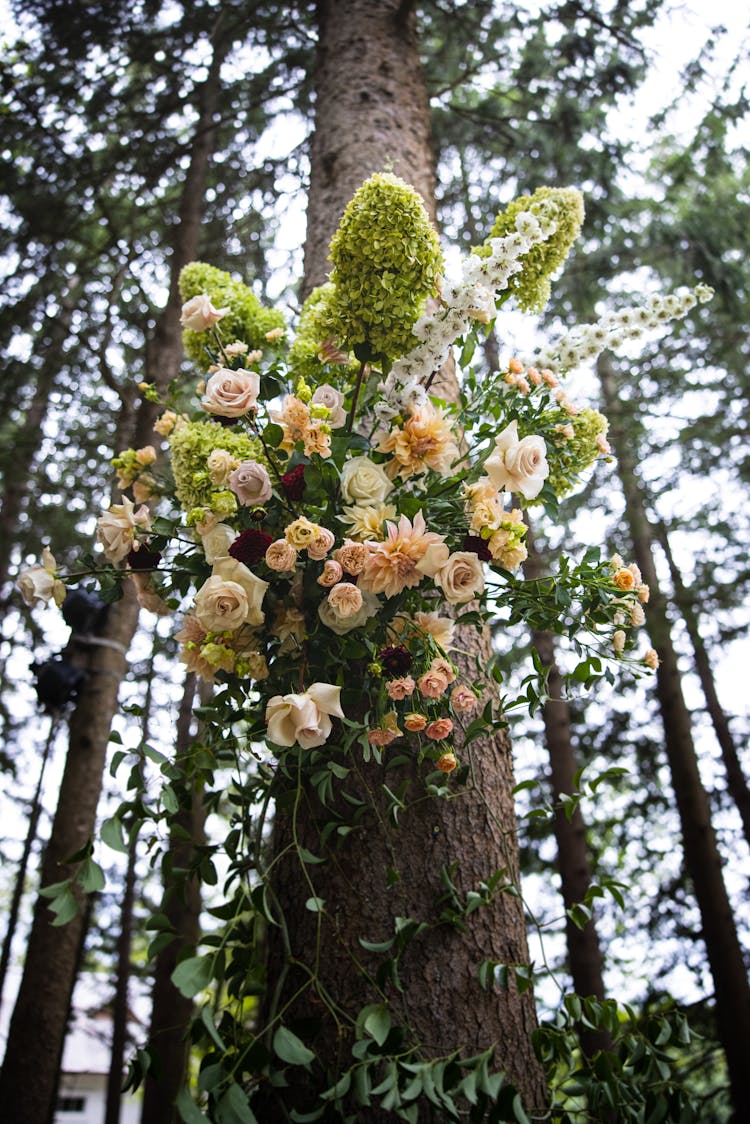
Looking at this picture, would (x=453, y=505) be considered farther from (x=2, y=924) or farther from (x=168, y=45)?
(x=2, y=924)

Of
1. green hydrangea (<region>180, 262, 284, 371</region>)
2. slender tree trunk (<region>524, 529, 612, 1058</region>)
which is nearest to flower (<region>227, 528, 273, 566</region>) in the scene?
green hydrangea (<region>180, 262, 284, 371</region>)

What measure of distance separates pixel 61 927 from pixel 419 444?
2.73m

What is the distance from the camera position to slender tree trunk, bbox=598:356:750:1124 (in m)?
5.48

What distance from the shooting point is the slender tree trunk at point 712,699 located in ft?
22.2

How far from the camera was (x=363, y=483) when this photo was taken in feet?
4.99

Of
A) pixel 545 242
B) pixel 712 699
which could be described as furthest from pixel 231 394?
pixel 712 699

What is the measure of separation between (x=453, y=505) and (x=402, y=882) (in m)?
0.74

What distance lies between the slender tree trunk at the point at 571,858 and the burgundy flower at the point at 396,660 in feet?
10.4

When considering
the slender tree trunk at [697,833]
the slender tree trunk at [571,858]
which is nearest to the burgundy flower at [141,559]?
the slender tree trunk at [571,858]

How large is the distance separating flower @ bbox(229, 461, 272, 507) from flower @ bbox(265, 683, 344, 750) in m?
0.38

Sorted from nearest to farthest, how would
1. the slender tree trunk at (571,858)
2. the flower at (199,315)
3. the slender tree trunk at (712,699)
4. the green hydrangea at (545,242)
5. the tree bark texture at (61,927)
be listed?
the flower at (199,315) < the green hydrangea at (545,242) < the tree bark texture at (61,927) < the slender tree trunk at (571,858) < the slender tree trunk at (712,699)

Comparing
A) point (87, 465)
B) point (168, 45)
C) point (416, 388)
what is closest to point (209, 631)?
point (416, 388)

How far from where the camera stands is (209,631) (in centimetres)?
147

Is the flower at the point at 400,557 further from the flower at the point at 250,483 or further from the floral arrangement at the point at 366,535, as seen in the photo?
the flower at the point at 250,483
